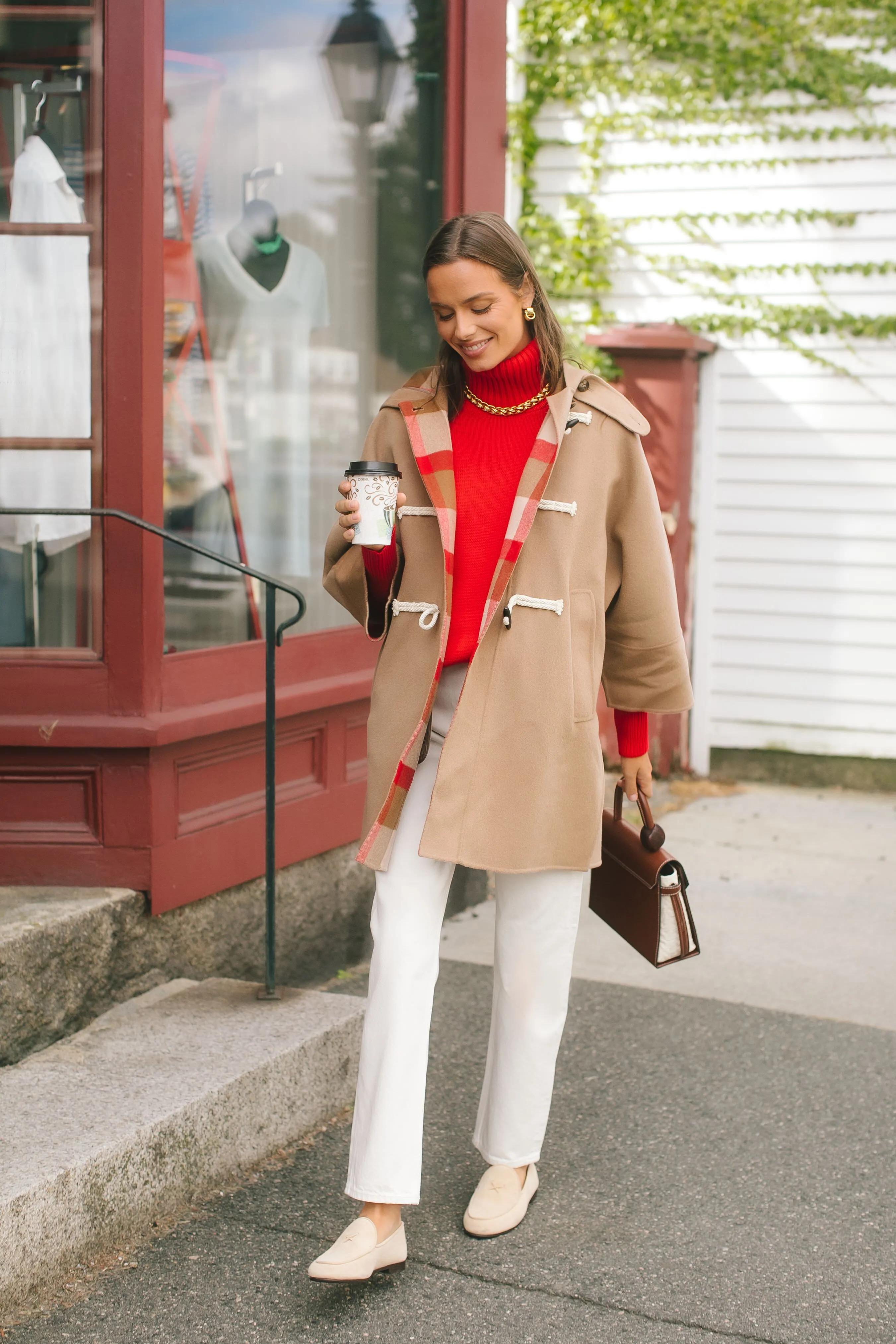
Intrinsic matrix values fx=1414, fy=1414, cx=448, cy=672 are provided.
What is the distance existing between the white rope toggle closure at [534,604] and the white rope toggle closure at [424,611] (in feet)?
0.46

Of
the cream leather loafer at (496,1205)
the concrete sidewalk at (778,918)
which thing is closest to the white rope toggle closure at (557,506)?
the cream leather loafer at (496,1205)

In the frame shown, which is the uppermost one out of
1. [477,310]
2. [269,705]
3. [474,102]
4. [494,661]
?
[474,102]

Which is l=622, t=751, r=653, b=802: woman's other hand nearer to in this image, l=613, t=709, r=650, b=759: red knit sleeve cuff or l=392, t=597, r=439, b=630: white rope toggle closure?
l=613, t=709, r=650, b=759: red knit sleeve cuff

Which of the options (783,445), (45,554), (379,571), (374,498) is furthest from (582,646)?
(783,445)

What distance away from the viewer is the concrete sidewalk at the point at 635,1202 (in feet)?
Result: 8.55

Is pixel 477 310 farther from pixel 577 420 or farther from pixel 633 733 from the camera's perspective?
pixel 633 733

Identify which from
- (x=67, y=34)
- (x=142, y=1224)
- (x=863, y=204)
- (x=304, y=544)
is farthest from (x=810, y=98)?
(x=142, y=1224)

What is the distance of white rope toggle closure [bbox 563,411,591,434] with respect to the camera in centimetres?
280

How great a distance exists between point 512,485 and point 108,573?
145 cm

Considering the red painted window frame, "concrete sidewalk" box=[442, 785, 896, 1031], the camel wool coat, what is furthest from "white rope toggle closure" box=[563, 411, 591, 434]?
"concrete sidewalk" box=[442, 785, 896, 1031]

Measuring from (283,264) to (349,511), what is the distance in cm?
249

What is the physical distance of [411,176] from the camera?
519 centimetres

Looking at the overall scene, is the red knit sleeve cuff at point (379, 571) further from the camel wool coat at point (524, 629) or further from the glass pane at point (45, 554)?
the glass pane at point (45, 554)

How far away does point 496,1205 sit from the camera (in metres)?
2.92
